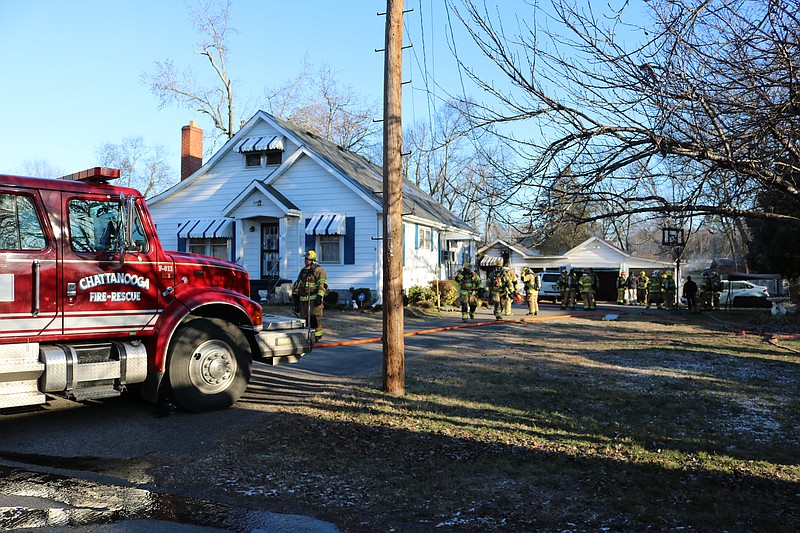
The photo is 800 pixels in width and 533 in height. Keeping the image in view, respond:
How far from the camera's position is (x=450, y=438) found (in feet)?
19.4

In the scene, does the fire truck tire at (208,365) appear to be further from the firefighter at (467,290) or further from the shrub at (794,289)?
the shrub at (794,289)

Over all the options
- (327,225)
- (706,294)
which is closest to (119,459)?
(327,225)

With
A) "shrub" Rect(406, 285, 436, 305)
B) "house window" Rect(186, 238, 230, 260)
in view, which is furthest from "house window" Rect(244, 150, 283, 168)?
"shrub" Rect(406, 285, 436, 305)

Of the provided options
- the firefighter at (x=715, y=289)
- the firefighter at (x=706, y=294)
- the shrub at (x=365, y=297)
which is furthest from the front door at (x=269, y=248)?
the firefighter at (x=715, y=289)

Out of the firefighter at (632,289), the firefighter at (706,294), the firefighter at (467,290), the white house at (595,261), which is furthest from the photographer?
A: the white house at (595,261)

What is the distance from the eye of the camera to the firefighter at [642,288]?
3109 centimetres

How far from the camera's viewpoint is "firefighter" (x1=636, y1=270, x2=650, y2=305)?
102ft

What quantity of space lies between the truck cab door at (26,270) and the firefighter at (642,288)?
91.4ft

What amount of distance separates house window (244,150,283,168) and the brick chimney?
3769 mm

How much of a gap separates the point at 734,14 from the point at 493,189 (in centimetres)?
279

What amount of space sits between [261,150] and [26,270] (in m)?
17.9

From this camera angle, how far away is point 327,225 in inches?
833

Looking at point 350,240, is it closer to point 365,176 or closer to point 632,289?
point 365,176

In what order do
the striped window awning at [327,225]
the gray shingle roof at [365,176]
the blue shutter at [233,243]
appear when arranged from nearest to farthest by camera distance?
the striped window awning at [327,225] < the gray shingle roof at [365,176] < the blue shutter at [233,243]
